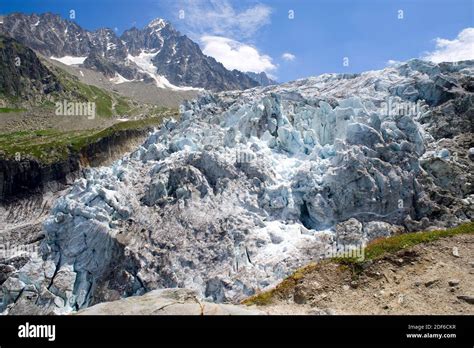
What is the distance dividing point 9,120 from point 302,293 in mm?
177704

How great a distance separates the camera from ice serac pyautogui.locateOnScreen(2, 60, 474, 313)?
118 ft

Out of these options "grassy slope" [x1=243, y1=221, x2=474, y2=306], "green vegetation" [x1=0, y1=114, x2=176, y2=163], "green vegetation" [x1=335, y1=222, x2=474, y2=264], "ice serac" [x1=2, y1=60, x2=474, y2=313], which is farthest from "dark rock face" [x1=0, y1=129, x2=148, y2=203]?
"green vegetation" [x1=335, y1=222, x2=474, y2=264]

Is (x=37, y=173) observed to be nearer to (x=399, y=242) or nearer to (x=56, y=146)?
(x=56, y=146)

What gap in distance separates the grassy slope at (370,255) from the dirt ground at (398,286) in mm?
221

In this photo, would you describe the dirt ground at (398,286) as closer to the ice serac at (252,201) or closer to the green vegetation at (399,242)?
the green vegetation at (399,242)

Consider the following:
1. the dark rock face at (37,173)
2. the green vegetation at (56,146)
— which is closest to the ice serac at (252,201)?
the dark rock face at (37,173)

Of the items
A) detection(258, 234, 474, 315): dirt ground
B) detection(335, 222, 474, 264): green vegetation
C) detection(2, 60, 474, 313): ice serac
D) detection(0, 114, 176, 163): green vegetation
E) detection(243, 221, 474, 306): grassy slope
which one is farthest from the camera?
detection(0, 114, 176, 163): green vegetation

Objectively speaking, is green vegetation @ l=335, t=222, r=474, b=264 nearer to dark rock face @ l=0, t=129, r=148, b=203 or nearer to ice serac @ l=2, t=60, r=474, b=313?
ice serac @ l=2, t=60, r=474, b=313

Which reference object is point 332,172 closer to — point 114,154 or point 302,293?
Result: point 302,293

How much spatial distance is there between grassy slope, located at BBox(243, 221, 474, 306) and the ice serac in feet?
51.8

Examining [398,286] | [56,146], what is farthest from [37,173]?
[398,286]
